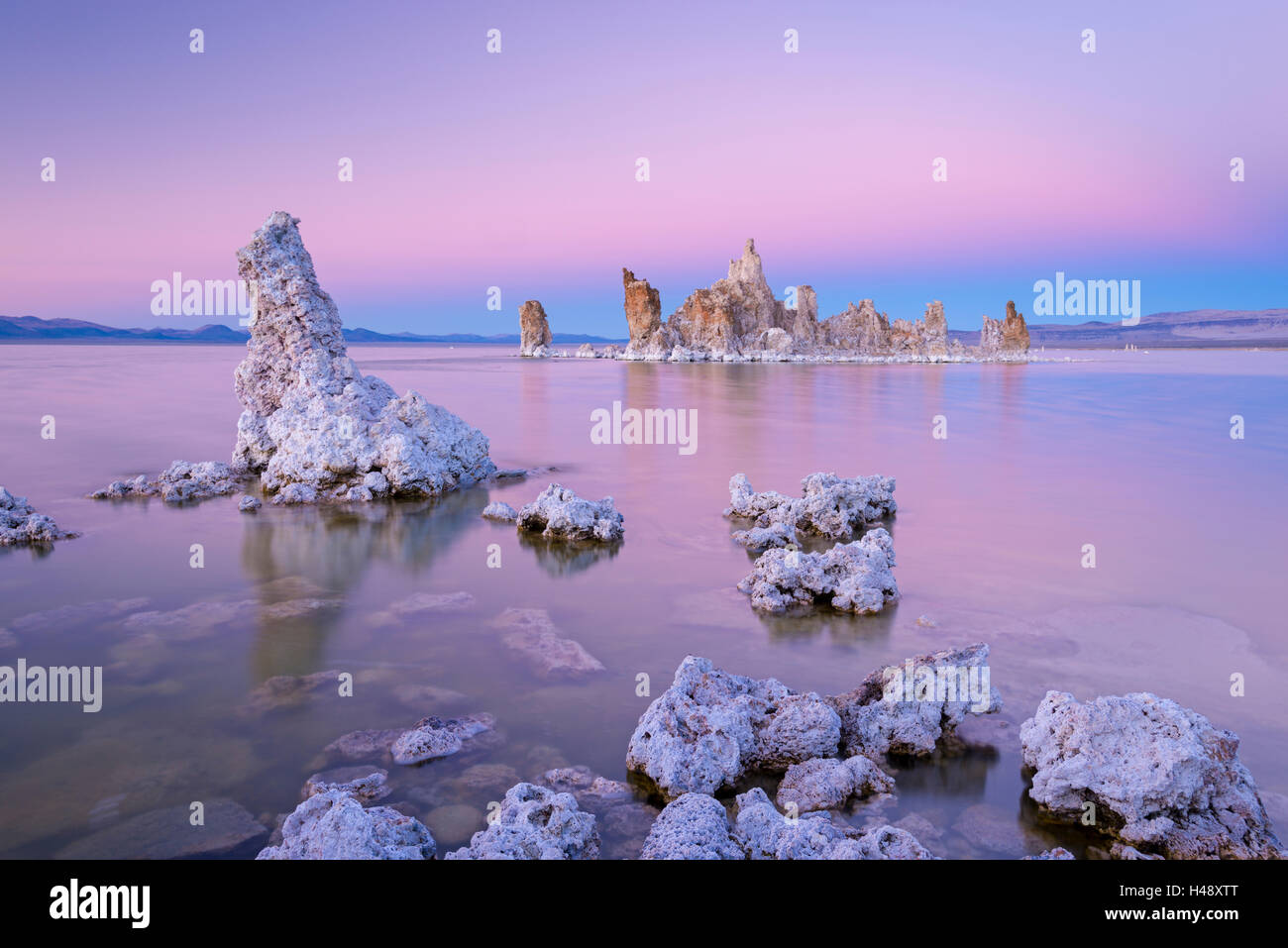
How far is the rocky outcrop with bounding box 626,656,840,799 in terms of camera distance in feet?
14.1

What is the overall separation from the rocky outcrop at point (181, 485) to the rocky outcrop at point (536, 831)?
9.53m

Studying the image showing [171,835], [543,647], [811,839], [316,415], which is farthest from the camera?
[316,415]

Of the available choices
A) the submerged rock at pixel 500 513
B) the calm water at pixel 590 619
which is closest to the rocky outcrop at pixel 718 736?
the calm water at pixel 590 619

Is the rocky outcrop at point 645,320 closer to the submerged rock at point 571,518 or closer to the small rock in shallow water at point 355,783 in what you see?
the submerged rock at point 571,518

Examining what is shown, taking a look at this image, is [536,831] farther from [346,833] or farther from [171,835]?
[171,835]

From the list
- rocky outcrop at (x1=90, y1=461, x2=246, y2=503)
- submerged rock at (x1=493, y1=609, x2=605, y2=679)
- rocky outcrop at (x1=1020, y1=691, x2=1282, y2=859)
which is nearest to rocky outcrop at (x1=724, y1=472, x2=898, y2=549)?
submerged rock at (x1=493, y1=609, x2=605, y2=679)

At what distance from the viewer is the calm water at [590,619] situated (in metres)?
4.43

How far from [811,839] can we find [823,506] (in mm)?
6473

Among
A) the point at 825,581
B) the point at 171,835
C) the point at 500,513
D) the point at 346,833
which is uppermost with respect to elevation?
the point at 500,513

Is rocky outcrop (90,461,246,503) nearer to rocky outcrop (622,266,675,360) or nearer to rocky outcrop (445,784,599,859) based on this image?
rocky outcrop (445,784,599,859)

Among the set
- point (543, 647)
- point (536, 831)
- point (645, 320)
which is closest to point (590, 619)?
point (543, 647)

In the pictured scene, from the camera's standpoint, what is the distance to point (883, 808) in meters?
4.12

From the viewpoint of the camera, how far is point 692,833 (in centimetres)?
361
